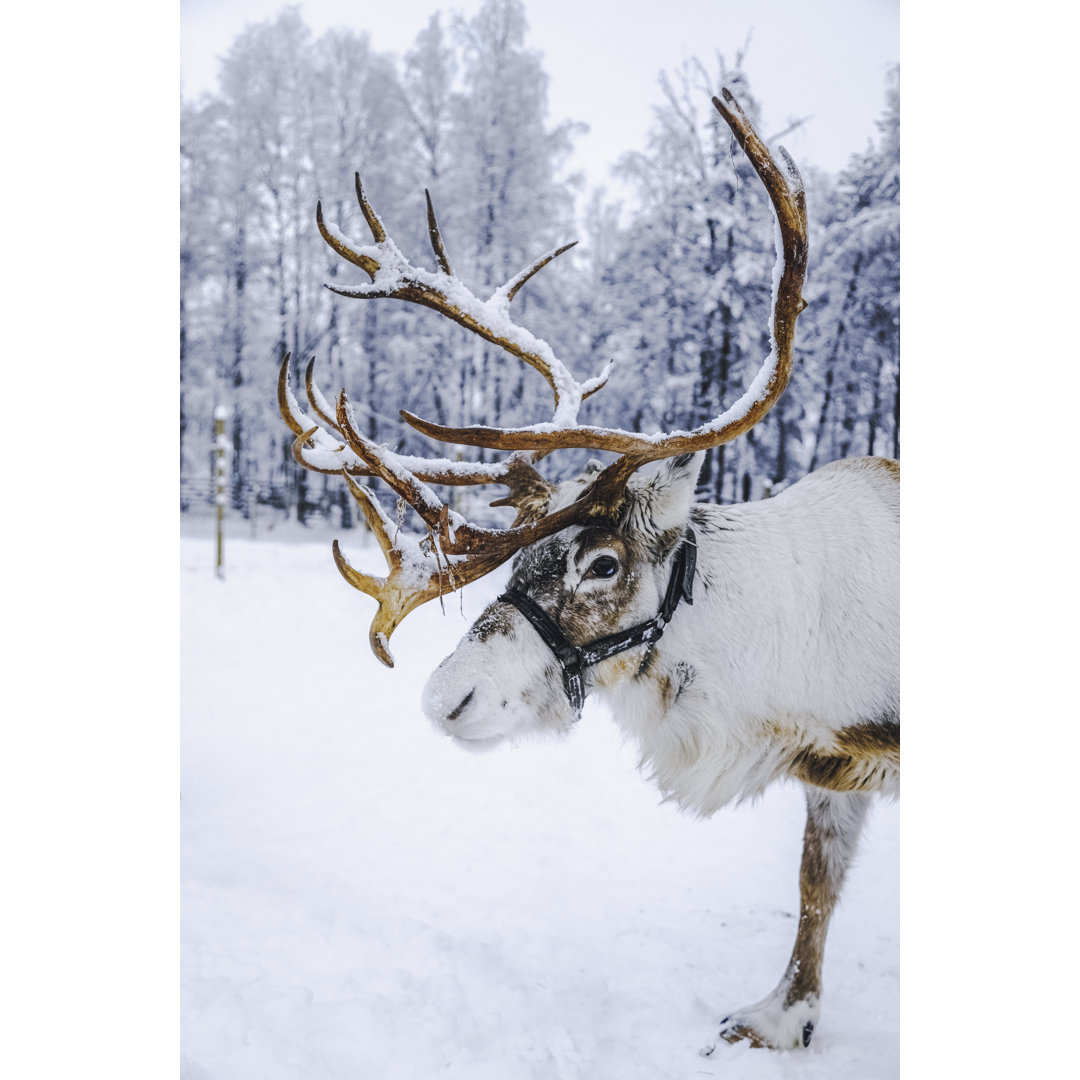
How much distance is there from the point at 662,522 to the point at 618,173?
120cm

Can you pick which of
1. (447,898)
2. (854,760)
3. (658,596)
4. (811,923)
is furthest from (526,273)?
(447,898)

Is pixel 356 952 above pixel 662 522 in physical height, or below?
below

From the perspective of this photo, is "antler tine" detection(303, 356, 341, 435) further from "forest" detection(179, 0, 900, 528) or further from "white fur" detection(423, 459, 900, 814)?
"white fur" detection(423, 459, 900, 814)

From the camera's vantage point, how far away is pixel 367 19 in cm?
185

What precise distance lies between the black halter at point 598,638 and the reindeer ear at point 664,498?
5 centimetres

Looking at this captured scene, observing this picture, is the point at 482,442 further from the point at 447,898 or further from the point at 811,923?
the point at 447,898

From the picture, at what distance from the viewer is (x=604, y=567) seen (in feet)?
3.79

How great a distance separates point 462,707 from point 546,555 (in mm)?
Answer: 265

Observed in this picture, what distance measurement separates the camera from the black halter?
44.4 inches

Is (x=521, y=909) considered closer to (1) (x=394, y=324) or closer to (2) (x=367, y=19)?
(1) (x=394, y=324)

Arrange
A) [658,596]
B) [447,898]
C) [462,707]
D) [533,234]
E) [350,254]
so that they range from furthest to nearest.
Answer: [533,234], [447,898], [350,254], [658,596], [462,707]

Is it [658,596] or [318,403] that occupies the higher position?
[318,403]
